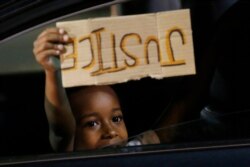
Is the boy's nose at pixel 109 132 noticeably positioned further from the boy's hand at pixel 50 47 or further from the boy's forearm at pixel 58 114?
the boy's hand at pixel 50 47

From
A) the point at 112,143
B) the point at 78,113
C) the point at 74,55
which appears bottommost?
the point at 112,143

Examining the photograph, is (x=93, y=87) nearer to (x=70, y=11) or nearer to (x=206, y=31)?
(x=70, y=11)

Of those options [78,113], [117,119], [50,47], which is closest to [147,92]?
[117,119]

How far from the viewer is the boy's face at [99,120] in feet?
8.02

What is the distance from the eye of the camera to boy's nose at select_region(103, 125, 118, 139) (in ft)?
8.05

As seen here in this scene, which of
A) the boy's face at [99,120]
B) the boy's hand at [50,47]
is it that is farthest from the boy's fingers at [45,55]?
the boy's face at [99,120]

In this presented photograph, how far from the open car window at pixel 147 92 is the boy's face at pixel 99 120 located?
1.1 inches

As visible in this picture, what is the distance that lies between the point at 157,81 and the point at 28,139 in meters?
0.45

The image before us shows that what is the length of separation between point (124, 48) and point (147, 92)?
203 millimetres

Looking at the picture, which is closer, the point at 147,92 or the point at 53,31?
the point at 53,31

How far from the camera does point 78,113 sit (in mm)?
2459

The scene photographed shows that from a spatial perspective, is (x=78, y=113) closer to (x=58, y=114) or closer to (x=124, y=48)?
(x=58, y=114)

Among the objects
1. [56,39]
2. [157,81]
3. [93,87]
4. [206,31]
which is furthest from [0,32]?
[206,31]

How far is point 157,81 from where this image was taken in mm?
2422
